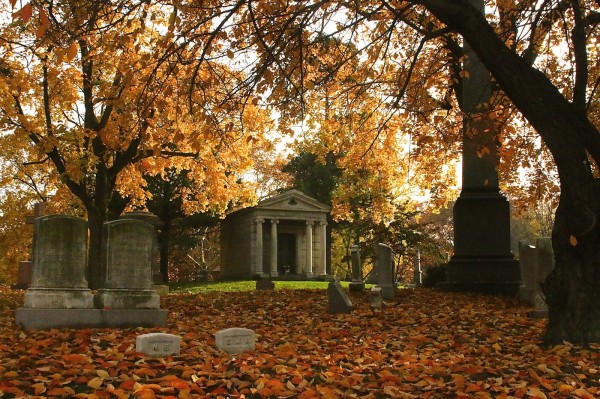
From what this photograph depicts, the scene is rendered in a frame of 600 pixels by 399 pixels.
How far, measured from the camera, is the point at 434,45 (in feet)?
49.1

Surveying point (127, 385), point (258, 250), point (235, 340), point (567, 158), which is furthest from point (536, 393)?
point (258, 250)

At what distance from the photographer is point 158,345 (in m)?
6.10

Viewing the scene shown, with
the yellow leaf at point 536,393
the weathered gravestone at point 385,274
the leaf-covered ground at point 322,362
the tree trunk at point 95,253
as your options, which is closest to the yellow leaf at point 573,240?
the leaf-covered ground at point 322,362

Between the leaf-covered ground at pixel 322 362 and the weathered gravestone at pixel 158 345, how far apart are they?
0.42ft

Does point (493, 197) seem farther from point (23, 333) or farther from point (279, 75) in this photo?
point (23, 333)

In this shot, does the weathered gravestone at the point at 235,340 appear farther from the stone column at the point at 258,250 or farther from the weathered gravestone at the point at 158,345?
the stone column at the point at 258,250

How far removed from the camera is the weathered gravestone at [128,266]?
30.0 ft

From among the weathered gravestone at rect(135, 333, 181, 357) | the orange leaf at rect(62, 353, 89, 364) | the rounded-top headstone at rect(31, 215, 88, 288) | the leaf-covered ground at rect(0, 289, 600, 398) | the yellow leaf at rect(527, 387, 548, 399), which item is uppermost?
the rounded-top headstone at rect(31, 215, 88, 288)

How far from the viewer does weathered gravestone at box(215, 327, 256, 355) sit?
6.52 meters

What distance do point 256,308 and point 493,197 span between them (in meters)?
5.89

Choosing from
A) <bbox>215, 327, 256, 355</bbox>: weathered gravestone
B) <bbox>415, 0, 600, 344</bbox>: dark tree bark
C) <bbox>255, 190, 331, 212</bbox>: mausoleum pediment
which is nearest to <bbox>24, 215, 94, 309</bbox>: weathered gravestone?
<bbox>215, 327, 256, 355</bbox>: weathered gravestone

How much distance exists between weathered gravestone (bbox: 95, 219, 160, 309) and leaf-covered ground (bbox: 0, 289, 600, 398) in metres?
0.69

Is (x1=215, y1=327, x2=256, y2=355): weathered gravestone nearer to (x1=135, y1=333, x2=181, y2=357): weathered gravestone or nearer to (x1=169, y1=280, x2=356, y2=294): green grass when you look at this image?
(x1=135, y1=333, x2=181, y2=357): weathered gravestone

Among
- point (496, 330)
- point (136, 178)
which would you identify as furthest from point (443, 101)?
point (136, 178)
